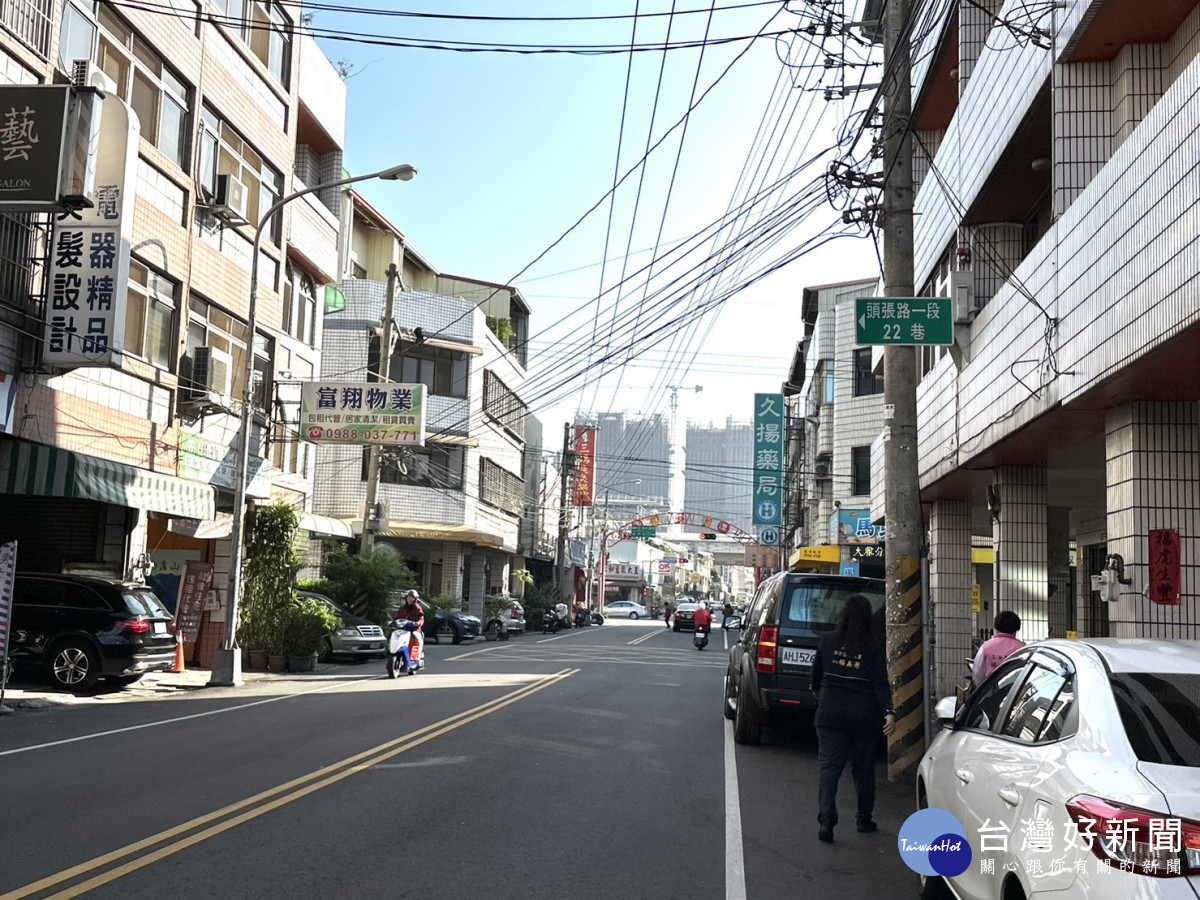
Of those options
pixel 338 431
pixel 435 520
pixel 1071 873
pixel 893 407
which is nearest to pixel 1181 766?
pixel 1071 873

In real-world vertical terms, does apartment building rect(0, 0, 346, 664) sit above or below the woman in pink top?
above

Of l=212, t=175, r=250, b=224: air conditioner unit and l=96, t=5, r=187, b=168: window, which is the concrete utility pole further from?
l=212, t=175, r=250, b=224: air conditioner unit

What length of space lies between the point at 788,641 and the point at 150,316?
1326cm

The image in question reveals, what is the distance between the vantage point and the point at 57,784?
8.78m

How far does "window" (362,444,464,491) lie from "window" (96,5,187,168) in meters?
18.6

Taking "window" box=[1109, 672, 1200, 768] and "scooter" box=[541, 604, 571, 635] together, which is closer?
"window" box=[1109, 672, 1200, 768]

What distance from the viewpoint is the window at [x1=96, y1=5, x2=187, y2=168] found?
1784 cm

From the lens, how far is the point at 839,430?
41.9 meters

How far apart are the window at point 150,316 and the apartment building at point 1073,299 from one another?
13359mm

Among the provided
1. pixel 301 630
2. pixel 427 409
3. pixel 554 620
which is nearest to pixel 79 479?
pixel 301 630

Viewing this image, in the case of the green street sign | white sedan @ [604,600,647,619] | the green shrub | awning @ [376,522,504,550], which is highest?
the green street sign

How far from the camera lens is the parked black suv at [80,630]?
16281mm

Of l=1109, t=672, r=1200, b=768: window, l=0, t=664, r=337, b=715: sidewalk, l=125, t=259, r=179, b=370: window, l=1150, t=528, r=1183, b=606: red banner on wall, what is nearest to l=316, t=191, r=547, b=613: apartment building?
l=125, t=259, r=179, b=370: window

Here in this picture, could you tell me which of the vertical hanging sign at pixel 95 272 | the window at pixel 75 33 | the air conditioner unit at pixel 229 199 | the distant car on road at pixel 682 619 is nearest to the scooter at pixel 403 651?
the vertical hanging sign at pixel 95 272
